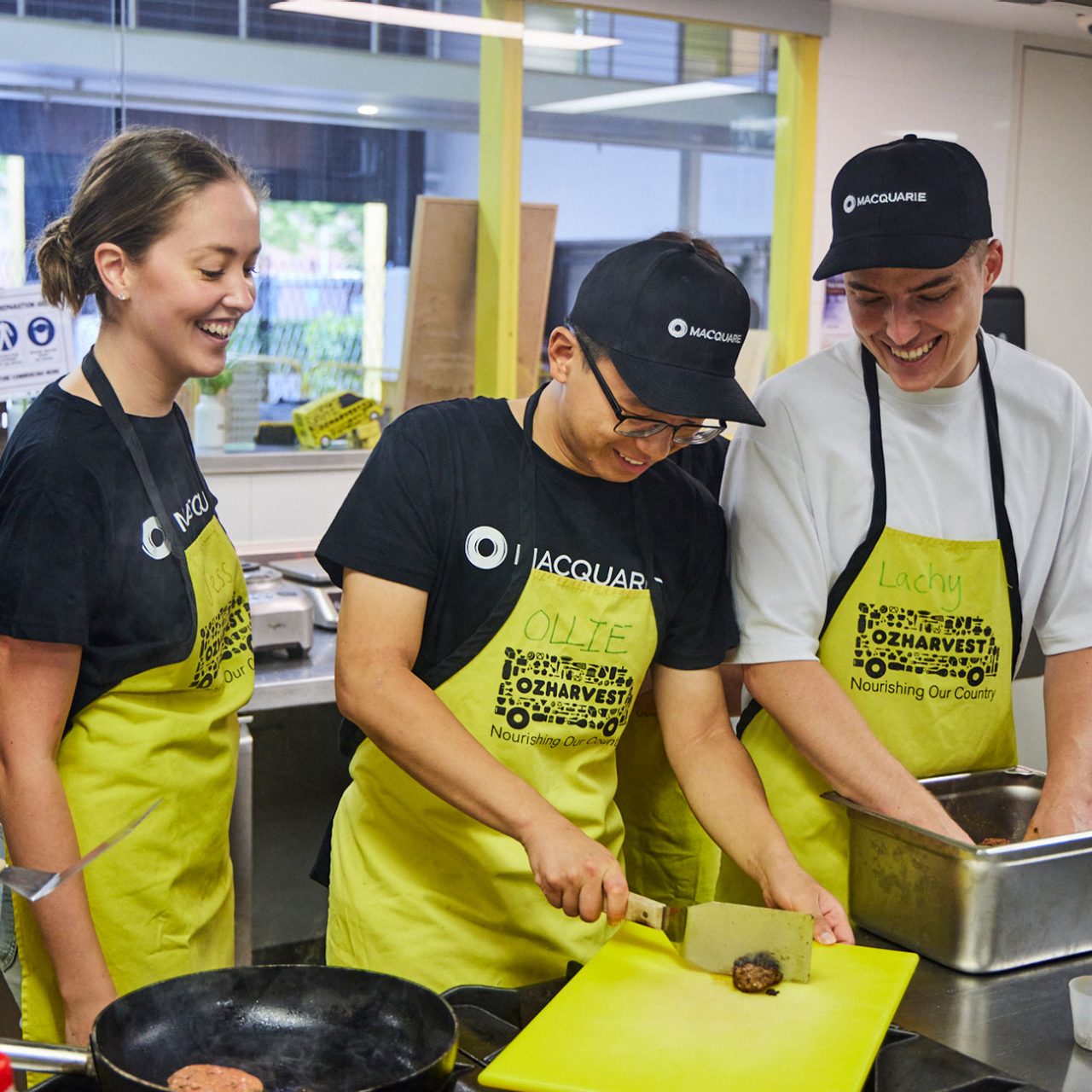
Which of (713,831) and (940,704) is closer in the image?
(713,831)

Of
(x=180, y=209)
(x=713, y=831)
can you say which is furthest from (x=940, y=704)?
(x=180, y=209)

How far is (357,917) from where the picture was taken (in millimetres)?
1595

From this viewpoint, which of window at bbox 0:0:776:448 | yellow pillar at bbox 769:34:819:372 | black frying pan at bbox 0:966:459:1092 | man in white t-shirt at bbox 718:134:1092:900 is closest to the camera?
black frying pan at bbox 0:966:459:1092

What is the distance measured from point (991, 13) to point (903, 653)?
11.7ft

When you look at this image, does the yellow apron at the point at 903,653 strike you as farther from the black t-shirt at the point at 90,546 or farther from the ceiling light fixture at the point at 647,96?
the ceiling light fixture at the point at 647,96

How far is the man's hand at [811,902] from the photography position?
4.76ft

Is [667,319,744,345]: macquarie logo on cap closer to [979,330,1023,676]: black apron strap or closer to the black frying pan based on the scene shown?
[979,330,1023,676]: black apron strap

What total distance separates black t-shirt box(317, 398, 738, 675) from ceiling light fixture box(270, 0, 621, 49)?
2753 millimetres

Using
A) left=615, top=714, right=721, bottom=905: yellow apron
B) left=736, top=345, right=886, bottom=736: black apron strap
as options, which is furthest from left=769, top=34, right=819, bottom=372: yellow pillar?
left=736, top=345, right=886, bottom=736: black apron strap

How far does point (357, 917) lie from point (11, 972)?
43 centimetres

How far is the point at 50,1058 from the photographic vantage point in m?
0.95

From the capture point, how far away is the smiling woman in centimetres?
147

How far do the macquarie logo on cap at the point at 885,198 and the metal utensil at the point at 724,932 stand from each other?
2.75 feet

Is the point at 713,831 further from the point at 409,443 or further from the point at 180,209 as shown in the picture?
the point at 180,209
